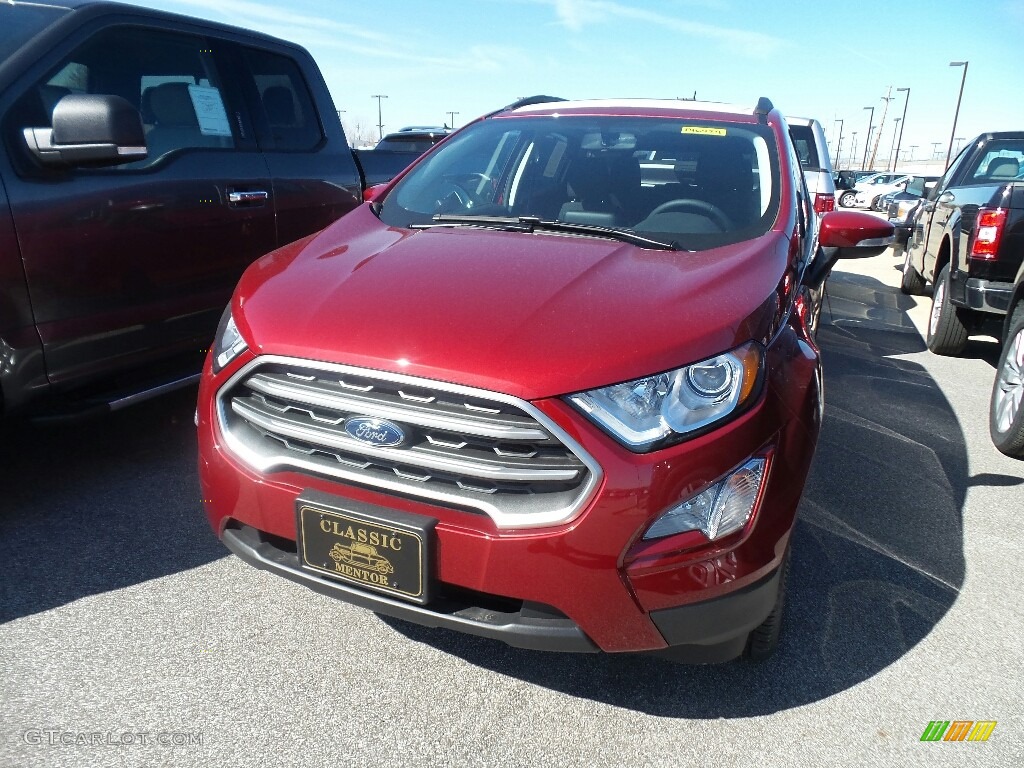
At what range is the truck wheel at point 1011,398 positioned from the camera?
396 cm

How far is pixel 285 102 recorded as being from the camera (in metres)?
4.27

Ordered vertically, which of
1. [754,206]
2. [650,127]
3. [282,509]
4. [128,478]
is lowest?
[128,478]

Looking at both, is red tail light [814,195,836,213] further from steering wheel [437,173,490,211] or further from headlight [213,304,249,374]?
headlight [213,304,249,374]

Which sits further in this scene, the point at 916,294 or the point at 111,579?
the point at 916,294

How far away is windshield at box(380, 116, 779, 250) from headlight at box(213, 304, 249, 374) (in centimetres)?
82

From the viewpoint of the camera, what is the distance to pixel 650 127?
324cm

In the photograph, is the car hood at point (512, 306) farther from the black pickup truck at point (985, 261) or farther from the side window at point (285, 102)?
the black pickup truck at point (985, 261)

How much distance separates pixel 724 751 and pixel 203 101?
354cm

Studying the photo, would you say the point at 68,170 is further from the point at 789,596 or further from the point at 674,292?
the point at 789,596

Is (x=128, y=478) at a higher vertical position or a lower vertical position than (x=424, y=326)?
lower

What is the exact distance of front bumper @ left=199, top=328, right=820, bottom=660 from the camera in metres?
1.73

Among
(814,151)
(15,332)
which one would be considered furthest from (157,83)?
(814,151)

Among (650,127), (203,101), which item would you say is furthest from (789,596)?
(203,101)

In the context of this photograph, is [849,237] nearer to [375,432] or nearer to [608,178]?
[608,178]
